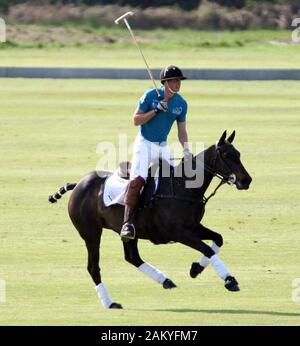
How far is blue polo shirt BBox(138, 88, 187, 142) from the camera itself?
1327cm

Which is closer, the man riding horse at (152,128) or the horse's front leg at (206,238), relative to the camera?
the man riding horse at (152,128)

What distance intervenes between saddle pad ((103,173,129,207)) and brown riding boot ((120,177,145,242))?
0.63ft

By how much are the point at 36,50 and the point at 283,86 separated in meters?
18.1

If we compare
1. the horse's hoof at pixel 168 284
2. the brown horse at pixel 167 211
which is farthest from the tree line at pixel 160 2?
the horse's hoof at pixel 168 284

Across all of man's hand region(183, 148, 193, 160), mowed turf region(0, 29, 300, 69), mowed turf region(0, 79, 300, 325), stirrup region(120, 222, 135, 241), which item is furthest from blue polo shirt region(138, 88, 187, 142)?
mowed turf region(0, 29, 300, 69)

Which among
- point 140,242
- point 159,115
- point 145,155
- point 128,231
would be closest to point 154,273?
point 128,231

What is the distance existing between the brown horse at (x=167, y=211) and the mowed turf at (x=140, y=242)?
0.42m

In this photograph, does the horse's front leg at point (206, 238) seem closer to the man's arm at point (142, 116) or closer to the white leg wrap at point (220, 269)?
the white leg wrap at point (220, 269)

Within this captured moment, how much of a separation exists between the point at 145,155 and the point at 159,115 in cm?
46

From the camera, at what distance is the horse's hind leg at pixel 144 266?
526 inches

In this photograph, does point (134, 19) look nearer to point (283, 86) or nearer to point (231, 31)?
point (231, 31)

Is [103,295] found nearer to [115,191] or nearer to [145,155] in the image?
[115,191]

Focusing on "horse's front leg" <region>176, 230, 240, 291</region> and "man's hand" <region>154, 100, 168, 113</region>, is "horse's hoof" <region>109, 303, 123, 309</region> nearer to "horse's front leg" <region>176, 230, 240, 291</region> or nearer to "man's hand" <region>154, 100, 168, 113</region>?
"horse's front leg" <region>176, 230, 240, 291</region>

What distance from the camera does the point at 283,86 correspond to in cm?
4075
